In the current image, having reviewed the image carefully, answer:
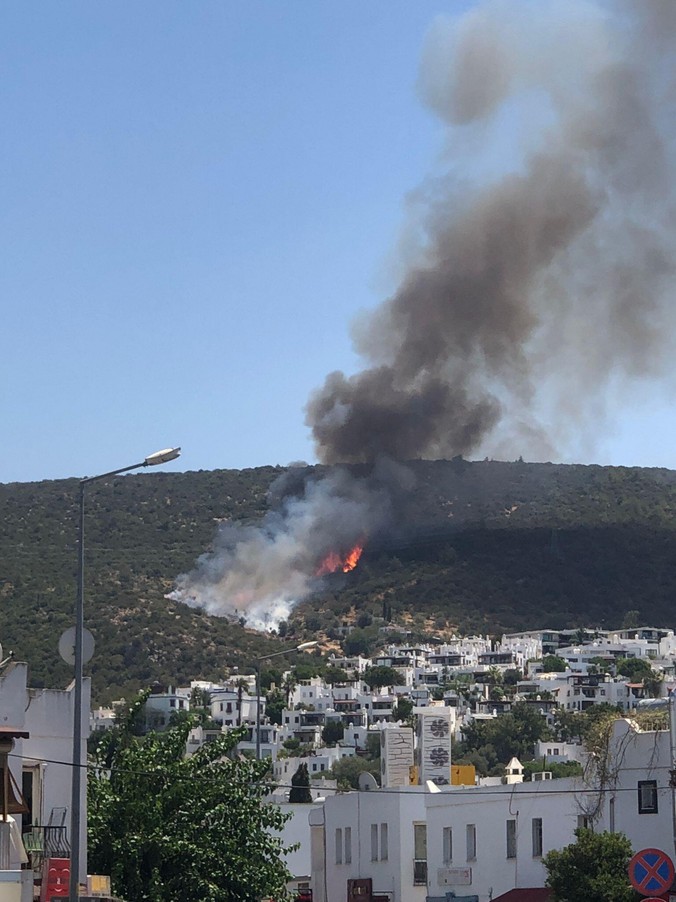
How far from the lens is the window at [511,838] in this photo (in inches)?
1972

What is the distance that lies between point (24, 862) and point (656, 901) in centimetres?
1275

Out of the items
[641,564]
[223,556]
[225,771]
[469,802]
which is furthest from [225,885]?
[641,564]

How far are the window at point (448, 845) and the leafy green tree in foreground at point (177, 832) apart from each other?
13139 mm

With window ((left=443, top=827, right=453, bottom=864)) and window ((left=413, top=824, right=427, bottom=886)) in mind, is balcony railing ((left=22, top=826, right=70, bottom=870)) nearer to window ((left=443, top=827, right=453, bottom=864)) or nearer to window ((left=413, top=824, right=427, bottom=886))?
window ((left=443, top=827, right=453, bottom=864))

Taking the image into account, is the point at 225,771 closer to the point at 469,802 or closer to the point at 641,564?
the point at 469,802

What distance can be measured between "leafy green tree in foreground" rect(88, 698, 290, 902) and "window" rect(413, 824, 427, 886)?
49.0ft

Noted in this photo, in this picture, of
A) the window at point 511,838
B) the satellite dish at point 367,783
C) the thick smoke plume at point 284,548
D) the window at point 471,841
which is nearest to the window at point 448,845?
the window at point 471,841

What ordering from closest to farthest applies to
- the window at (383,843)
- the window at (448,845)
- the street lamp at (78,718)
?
the street lamp at (78,718) → the window at (448,845) → the window at (383,843)

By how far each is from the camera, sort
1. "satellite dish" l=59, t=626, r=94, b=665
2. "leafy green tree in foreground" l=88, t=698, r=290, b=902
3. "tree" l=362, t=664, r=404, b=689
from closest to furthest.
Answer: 1. "satellite dish" l=59, t=626, r=94, b=665
2. "leafy green tree in foreground" l=88, t=698, r=290, b=902
3. "tree" l=362, t=664, r=404, b=689

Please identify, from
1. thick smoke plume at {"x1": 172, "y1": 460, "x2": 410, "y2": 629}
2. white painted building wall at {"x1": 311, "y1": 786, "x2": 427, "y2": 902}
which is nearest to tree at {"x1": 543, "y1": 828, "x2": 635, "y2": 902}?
white painted building wall at {"x1": 311, "y1": 786, "x2": 427, "y2": 902}

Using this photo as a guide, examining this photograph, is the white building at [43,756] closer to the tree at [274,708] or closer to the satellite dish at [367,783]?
the satellite dish at [367,783]

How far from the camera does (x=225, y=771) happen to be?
4028 centimetres

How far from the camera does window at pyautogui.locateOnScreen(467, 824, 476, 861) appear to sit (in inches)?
2031

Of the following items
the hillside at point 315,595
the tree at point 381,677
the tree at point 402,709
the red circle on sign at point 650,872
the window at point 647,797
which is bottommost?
the red circle on sign at point 650,872
